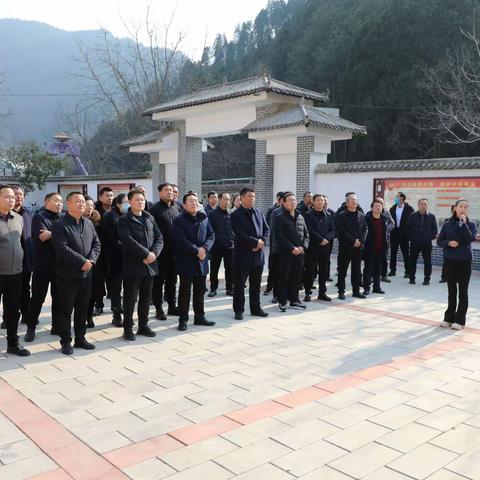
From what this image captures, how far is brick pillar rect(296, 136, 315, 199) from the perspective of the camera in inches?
555

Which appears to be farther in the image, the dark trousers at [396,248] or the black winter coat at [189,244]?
the dark trousers at [396,248]

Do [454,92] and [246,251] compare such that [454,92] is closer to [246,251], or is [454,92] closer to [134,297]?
[246,251]

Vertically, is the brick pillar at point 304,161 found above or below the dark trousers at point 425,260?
above

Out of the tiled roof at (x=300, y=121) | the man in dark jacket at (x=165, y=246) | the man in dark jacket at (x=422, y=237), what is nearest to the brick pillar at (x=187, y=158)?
the tiled roof at (x=300, y=121)

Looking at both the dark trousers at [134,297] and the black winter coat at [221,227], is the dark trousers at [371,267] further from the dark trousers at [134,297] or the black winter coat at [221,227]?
the dark trousers at [134,297]

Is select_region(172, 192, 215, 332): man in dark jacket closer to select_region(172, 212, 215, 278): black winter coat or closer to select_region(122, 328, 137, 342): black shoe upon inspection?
select_region(172, 212, 215, 278): black winter coat

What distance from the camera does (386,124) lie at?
26812 mm

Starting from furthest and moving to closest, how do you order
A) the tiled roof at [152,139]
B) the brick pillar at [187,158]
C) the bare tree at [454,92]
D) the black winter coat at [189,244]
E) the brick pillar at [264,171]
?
1. the bare tree at [454,92]
2. the tiled roof at [152,139]
3. the brick pillar at [187,158]
4. the brick pillar at [264,171]
5. the black winter coat at [189,244]

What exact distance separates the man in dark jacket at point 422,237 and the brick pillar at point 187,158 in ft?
32.3

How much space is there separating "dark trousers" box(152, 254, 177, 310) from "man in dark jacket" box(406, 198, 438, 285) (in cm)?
493

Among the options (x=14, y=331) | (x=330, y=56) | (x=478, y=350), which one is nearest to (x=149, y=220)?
(x=14, y=331)

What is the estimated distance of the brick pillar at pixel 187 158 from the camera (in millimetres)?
18328

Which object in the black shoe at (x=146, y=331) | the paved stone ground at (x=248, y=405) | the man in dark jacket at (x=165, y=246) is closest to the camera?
the paved stone ground at (x=248, y=405)

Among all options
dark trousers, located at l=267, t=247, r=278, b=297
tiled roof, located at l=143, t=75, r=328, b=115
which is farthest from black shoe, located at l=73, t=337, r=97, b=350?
tiled roof, located at l=143, t=75, r=328, b=115
